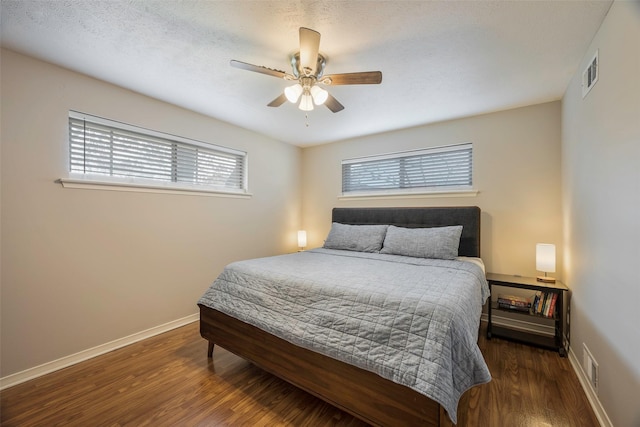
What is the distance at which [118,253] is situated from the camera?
239 cm

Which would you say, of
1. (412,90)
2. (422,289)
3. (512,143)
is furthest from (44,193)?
(512,143)

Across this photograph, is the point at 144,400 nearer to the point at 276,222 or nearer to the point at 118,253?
the point at 118,253

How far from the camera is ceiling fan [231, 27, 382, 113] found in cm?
154

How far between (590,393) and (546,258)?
110cm

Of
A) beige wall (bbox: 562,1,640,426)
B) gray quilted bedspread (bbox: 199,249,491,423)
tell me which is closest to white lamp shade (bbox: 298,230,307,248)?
gray quilted bedspread (bbox: 199,249,491,423)

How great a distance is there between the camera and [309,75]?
5.81 feet

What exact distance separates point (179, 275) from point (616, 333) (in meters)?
3.41

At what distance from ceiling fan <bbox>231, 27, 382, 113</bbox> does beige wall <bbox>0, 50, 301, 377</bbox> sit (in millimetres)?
1563

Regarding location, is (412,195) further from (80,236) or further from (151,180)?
(80,236)

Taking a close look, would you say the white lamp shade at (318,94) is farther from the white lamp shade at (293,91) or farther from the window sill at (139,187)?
the window sill at (139,187)

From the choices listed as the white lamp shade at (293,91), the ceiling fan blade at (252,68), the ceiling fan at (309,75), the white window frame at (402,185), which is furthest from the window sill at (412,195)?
the ceiling fan blade at (252,68)

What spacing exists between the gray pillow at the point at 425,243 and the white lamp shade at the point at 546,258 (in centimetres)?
67

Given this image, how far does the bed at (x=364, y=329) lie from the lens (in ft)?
4.00

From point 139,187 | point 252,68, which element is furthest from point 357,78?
point 139,187
